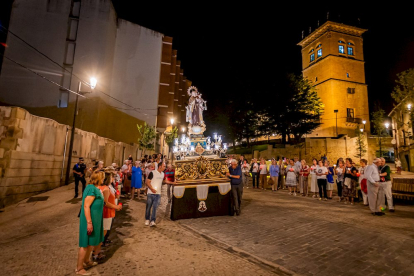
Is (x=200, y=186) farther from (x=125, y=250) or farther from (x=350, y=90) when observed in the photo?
(x=350, y=90)

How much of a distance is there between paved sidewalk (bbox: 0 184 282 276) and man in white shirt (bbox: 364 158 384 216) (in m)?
6.31

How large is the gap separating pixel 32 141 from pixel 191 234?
881 cm

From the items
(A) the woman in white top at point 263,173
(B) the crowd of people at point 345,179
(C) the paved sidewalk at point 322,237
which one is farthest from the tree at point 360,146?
(C) the paved sidewalk at point 322,237

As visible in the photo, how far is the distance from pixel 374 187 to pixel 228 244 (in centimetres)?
669

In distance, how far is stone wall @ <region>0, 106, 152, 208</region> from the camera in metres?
8.87

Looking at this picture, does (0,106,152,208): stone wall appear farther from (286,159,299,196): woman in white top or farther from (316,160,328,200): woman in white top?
(316,160,328,200): woman in white top

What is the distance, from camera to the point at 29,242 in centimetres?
555

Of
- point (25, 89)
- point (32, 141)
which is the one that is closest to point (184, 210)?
point (32, 141)

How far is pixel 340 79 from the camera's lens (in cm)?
4697

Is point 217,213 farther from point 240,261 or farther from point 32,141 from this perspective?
point 32,141

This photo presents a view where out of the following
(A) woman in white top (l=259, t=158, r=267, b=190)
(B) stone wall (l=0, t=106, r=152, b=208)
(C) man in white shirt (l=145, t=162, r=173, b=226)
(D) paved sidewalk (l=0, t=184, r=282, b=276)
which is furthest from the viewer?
(A) woman in white top (l=259, t=158, r=267, b=190)

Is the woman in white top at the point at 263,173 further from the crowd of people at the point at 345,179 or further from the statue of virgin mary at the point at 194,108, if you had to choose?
the statue of virgin mary at the point at 194,108

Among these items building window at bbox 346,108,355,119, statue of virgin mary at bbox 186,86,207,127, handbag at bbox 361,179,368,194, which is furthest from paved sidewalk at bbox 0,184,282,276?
building window at bbox 346,108,355,119

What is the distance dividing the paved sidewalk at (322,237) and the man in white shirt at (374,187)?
347 millimetres
